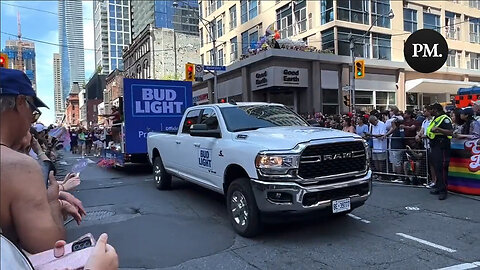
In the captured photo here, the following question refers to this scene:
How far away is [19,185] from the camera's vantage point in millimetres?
1554

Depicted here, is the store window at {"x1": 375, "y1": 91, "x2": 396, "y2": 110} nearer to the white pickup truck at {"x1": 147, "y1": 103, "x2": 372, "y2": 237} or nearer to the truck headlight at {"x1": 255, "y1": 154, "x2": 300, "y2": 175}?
the white pickup truck at {"x1": 147, "y1": 103, "x2": 372, "y2": 237}

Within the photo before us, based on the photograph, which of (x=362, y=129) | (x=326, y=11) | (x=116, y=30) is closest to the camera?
(x=362, y=129)

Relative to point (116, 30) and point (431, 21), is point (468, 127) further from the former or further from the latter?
point (116, 30)

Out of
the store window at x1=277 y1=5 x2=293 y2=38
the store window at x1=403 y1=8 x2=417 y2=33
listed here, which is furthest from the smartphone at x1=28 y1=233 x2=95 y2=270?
the store window at x1=403 y1=8 x2=417 y2=33

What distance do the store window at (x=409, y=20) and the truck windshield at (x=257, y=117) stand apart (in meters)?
29.7

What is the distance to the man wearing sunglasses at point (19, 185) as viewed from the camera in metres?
1.55

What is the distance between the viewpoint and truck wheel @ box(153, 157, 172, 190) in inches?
365

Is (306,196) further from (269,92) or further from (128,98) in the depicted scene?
(269,92)

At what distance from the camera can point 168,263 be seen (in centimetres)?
472

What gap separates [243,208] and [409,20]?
3268cm

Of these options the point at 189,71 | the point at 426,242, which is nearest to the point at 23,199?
the point at 426,242

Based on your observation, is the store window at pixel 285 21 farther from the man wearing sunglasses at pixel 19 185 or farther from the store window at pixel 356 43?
the man wearing sunglasses at pixel 19 185

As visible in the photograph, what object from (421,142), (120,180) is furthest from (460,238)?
(120,180)

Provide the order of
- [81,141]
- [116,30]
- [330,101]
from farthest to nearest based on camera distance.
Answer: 1. [116,30]
2. [330,101]
3. [81,141]
